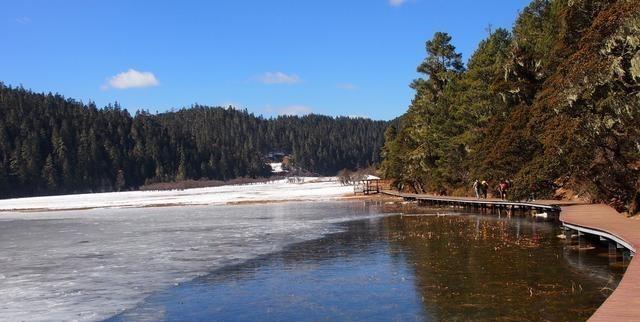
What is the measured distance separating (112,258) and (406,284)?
12405 millimetres

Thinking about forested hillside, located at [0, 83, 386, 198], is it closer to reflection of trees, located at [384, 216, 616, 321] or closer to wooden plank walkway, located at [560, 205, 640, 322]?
reflection of trees, located at [384, 216, 616, 321]

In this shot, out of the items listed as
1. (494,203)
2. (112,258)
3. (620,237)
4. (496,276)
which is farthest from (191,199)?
(620,237)

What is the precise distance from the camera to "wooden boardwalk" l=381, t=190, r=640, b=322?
8.76 meters

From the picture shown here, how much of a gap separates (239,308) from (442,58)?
1789 inches

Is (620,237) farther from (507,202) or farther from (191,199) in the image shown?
(191,199)

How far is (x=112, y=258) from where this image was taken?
21719 mm

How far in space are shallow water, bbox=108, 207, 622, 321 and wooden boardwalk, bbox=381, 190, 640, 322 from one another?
862 mm

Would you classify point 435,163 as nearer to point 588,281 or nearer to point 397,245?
point 397,245

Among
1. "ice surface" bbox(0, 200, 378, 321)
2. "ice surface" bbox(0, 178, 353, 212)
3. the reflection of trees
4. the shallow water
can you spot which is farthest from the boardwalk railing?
"ice surface" bbox(0, 178, 353, 212)

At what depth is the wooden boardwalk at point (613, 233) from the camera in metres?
8.76

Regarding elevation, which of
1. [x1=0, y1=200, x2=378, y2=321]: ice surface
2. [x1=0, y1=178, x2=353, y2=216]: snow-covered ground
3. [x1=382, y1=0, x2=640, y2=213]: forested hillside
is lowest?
[x1=0, y1=200, x2=378, y2=321]: ice surface

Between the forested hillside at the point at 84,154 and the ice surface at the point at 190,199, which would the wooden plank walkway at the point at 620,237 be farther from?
the forested hillside at the point at 84,154

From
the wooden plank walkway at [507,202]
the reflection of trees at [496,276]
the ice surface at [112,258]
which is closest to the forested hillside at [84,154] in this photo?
the ice surface at [112,258]

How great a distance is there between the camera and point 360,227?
30438mm
